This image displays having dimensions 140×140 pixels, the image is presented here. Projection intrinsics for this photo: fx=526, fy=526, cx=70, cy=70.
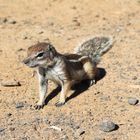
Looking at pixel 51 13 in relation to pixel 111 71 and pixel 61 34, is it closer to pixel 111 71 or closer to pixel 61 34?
pixel 61 34

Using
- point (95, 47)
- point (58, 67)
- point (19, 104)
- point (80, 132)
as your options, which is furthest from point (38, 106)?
point (95, 47)

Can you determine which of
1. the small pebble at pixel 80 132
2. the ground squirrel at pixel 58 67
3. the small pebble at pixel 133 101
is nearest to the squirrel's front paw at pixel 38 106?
the ground squirrel at pixel 58 67

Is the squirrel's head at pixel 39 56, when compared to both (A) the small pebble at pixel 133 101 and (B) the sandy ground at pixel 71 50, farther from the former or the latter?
(A) the small pebble at pixel 133 101

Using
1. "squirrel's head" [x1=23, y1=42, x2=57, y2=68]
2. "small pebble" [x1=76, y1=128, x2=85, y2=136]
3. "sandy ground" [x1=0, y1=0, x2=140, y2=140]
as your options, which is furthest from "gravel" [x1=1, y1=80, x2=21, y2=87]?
"small pebble" [x1=76, y1=128, x2=85, y2=136]

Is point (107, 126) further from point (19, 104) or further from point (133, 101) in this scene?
point (19, 104)

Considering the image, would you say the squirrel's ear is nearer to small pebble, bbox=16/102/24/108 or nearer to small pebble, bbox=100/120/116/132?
small pebble, bbox=16/102/24/108
